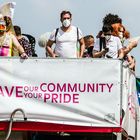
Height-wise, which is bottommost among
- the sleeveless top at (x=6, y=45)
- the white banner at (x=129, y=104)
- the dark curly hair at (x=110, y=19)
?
the white banner at (x=129, y=104)

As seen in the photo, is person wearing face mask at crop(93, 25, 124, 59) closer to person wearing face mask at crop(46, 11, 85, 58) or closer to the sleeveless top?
person wearing face mask at crop(46, 11, 85, 58)

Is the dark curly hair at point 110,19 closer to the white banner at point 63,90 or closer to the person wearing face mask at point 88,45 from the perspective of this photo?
the person wearing face mask at point 88,45

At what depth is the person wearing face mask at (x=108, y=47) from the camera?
10772 millimetres

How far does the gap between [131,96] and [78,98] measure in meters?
1.74

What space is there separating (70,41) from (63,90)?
126 centimetres

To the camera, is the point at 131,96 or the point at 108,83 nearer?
the point at 108,83

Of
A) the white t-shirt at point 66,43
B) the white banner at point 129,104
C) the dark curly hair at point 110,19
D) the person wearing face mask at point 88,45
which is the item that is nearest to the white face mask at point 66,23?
the white t-shirt at point 66,43

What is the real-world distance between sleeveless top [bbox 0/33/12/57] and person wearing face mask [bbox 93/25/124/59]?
152 centimetres

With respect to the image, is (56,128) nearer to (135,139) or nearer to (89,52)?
(89,52)

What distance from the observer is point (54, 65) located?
394 inches

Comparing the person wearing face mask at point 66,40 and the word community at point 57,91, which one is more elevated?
the person wearing face mask at point 66,40

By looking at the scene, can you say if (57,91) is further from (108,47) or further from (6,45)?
(108,47)

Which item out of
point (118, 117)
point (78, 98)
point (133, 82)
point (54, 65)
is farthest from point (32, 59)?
point (133, 82)

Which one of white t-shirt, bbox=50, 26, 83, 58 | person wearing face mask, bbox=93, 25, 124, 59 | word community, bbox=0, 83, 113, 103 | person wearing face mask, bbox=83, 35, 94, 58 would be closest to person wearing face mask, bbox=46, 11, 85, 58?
white t-shirt, bbox=50, 26, 83, 58
